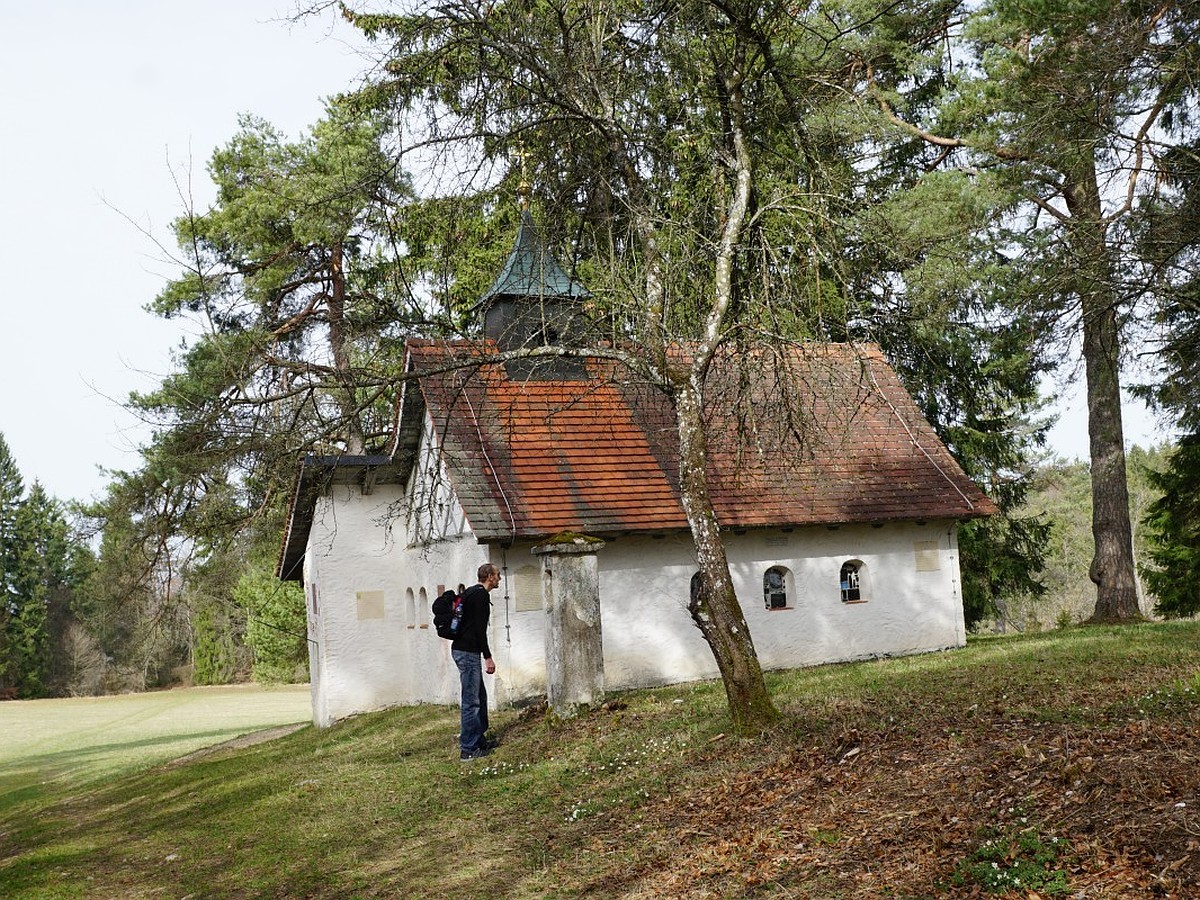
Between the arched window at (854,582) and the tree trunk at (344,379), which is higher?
the tree trunk at (344,379)

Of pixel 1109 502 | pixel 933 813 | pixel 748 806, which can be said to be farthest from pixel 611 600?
pixel 933 813

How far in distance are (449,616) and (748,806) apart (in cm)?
547

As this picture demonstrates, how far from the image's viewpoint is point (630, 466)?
18391 millimetres

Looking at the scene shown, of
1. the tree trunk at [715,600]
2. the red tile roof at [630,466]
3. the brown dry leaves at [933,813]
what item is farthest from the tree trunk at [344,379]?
the brown dry leaves at [933,813]

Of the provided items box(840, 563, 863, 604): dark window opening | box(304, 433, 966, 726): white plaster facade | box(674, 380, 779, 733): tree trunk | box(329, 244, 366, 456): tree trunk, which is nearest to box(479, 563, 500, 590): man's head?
box(329, 244, 366, 456): tree trunk

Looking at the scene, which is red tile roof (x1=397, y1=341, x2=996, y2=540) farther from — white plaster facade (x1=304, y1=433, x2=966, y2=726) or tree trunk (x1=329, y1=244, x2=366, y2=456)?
tree trunk (x1=329, y1=244, x2=366, y2=456)

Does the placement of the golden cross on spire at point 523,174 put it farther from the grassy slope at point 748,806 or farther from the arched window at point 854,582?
the arched window at point 854,582

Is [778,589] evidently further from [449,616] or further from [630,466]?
[449,616]

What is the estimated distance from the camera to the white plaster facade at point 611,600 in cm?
1694

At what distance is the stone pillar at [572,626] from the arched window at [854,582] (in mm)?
7121

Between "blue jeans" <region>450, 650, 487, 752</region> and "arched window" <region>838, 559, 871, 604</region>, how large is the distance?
344 inches

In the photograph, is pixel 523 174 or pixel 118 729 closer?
pixel 523 174

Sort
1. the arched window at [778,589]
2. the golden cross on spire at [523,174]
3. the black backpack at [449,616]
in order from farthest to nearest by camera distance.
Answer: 1. the arched window at [778,589]
2. the black backpack at [449,616]
3. the golden cross on spire at [523,174]

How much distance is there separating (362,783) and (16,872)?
3.33m
